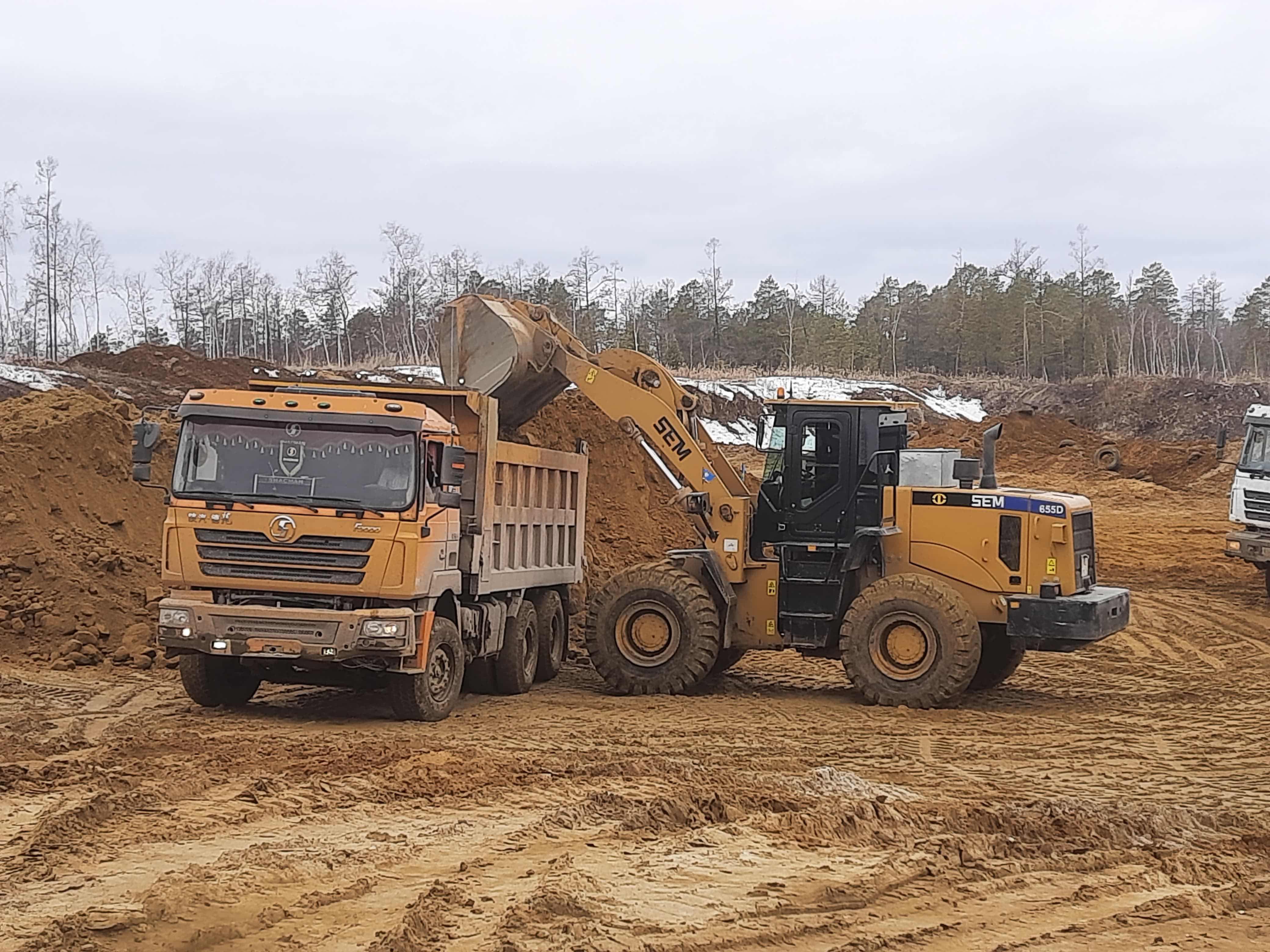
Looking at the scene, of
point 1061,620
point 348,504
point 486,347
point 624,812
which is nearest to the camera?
point 624,812

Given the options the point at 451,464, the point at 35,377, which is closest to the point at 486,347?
the point at 451,464

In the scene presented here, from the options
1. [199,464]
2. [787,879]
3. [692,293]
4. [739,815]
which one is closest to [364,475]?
[199,464]

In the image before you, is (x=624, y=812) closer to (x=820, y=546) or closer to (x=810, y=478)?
(x=820, y=546)

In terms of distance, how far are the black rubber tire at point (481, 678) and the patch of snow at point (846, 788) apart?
15.7ft

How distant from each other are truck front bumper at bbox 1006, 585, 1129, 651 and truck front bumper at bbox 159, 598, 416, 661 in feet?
18.2

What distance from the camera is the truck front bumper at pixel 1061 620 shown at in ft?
42.9

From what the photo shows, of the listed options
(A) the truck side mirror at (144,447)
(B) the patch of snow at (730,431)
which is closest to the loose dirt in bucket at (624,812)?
(A) the truck side mirror at (144,447)

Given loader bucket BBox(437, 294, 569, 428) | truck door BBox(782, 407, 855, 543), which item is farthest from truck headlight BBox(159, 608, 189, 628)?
truck door BBox(782, 407, 855, 543)

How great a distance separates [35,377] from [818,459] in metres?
20.8

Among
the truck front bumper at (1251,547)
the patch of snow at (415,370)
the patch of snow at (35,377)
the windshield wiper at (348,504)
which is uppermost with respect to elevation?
the patch of snow at (415,370)

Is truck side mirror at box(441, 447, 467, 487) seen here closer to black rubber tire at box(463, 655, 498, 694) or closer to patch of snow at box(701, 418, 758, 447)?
black rubber tire at box(463, 655, 498, 694)

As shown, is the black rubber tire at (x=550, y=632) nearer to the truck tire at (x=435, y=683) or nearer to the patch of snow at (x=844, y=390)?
the truck tire at (x=435, y=683)

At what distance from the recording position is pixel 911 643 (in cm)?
1326

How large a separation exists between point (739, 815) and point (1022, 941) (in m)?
2.52
